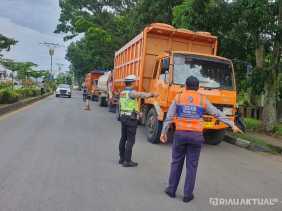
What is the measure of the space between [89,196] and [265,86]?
10.7 m

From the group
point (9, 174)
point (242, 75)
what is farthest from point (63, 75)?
point (9, 174)

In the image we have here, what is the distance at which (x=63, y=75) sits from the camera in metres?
138

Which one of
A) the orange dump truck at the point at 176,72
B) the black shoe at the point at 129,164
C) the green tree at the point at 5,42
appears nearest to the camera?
the black shoe at the point at 129,164

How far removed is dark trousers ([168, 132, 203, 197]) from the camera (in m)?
6.21

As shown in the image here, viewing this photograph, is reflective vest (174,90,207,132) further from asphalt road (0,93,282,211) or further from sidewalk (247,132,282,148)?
sidewalk (247,132,282,148)

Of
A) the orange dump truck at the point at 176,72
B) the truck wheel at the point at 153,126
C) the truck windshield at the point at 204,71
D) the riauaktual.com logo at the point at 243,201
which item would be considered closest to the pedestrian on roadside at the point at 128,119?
the riauaktual.com logo at the point at 243,201

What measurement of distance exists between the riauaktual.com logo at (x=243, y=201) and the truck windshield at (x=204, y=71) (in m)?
5.29

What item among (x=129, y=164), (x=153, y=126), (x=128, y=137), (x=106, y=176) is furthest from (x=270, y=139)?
(x=106, y=176)

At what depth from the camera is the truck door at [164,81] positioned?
1136 cm

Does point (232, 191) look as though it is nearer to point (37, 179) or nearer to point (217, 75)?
point (37, 179)

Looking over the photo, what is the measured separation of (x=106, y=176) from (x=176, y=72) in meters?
4.77

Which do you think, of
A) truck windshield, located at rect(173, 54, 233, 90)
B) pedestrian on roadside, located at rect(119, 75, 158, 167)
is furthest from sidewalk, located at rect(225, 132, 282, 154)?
pedestrian on roadside, located at rect(119, 75, 158, 167)

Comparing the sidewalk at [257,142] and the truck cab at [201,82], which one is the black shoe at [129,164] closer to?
the truck cab at [201,82]

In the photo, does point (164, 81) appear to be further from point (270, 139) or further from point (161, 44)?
point (270, 139)
